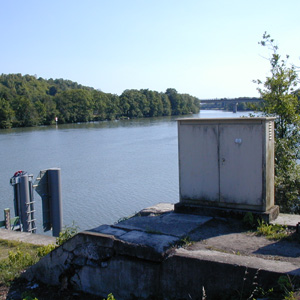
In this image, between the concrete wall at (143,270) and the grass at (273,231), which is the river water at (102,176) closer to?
the concrete wall at (143,270)

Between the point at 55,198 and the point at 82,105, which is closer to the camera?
the point at 55,198

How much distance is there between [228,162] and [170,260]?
151cm

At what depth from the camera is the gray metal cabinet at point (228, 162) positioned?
14.6 feet

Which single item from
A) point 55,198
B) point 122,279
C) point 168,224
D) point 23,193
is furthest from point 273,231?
point 23,193

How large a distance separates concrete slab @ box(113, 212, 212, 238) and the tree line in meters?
63.9

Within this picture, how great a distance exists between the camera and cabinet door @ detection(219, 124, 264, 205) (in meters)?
4.46

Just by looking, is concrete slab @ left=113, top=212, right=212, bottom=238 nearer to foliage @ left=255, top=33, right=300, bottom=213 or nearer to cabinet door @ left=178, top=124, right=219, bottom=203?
cabinet door @ left=178, top=124, right=219, bottom=203

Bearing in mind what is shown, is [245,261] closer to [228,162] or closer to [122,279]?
[122,279]

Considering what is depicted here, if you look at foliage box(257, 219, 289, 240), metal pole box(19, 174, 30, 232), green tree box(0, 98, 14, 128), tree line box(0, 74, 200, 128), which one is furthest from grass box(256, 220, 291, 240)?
tree line box(0, 74, 200, 128)

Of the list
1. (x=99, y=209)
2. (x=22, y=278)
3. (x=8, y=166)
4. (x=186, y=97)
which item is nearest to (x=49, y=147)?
(x=8, y=166)

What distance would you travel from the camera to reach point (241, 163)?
4.54 meters

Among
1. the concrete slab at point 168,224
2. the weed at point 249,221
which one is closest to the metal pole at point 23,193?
the concrete slab at point 168,224

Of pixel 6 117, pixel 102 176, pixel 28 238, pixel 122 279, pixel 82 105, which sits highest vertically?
pixel 82 105

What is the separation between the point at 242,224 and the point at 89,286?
1.78 meters
